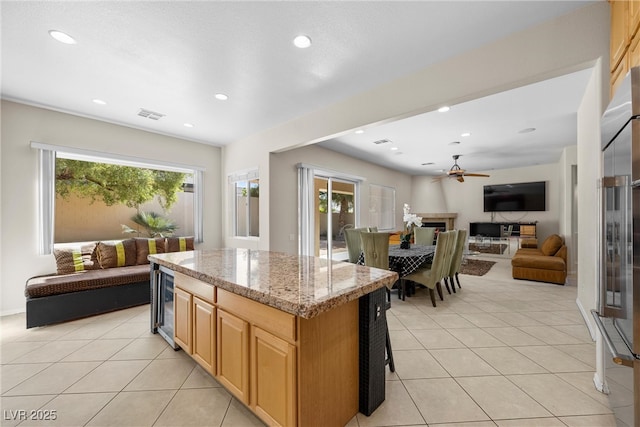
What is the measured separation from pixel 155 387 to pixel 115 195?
18.9 ft

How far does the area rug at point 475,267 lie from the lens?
18.7ft

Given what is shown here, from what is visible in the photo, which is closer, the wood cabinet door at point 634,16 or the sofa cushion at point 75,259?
the wood cabinet door at point 634,16

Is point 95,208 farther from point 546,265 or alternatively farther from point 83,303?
point 546,265

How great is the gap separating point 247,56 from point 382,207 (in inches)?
240

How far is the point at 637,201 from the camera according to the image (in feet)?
3.61

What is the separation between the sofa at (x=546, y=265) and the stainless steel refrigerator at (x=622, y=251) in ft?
13.1

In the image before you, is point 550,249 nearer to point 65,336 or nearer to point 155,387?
point 155,387

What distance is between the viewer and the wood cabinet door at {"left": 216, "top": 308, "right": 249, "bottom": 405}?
5.08 feet

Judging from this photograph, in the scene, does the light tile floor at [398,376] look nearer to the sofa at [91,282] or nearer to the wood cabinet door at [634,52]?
the sofa at [91,282]

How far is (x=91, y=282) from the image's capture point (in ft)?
10.7

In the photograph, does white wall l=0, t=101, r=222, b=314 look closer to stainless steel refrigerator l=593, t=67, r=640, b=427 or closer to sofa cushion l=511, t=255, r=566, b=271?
stainless steel refrigerator l=593, t=67, r=640, b=427

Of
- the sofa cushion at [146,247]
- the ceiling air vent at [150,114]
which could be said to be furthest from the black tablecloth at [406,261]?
the ceiling air vent at [150,114]

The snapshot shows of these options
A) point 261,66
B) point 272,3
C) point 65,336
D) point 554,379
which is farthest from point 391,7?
point 65,336

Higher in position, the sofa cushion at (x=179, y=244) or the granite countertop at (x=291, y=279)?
the granite countertop at (x=291, y=279)
